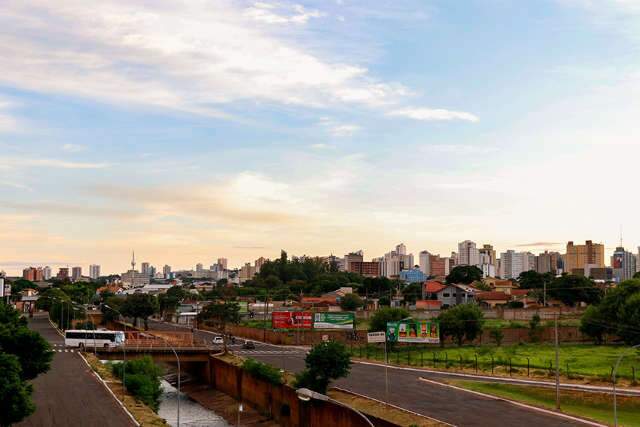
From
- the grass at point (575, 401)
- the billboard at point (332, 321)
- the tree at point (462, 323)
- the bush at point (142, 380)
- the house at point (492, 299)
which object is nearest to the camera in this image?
the grass at point (575, 401)

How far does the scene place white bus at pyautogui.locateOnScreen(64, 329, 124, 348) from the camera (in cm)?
9569

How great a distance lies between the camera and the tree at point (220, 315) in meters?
131

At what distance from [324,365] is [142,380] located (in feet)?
55.6

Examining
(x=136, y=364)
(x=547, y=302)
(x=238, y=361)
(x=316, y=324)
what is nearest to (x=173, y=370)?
(x=316, y=324)

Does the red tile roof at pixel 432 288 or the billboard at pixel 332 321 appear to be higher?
the red tile roof at pixel 432 288

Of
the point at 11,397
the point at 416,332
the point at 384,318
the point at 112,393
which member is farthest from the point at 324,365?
the point at 384,318

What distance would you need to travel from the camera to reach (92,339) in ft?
315

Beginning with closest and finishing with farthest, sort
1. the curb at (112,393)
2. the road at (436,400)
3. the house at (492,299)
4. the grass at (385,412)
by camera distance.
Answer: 1. the curb at (112,393)
2. the grass at (385,412)
3. the road at (436,400)
4. the house at (492,299)

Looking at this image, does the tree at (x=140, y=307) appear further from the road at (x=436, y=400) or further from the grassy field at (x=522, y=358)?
the road at (x=436, y=400)

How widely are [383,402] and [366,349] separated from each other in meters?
45.3

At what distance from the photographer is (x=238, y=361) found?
3430 inches

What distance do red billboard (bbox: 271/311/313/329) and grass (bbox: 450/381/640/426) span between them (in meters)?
52.3

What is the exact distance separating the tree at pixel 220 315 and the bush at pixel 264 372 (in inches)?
1956

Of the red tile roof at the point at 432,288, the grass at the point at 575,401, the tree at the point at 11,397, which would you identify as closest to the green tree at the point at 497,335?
the grass at the point at 575,401
